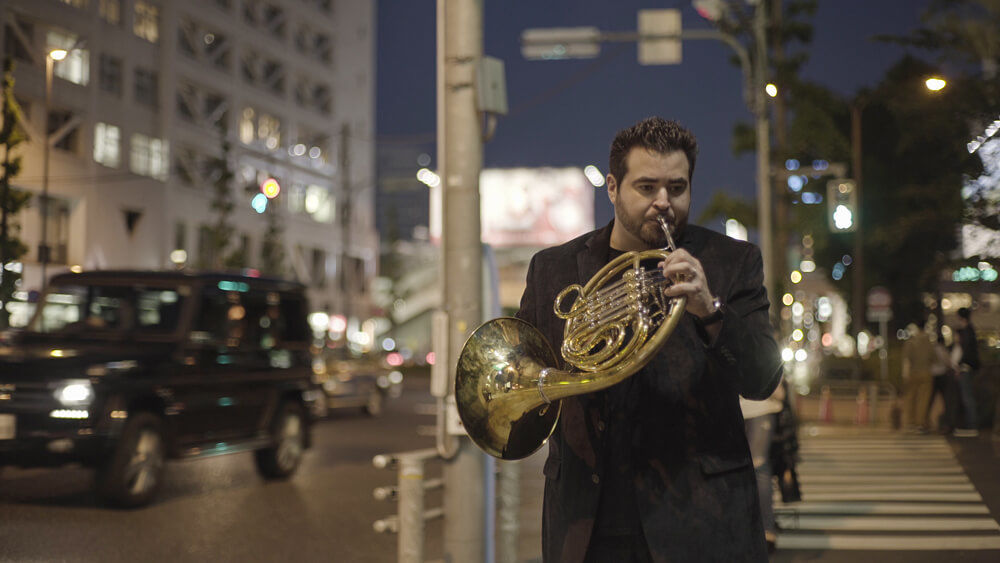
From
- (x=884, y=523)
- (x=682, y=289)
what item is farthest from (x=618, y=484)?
(x=884, y=523)

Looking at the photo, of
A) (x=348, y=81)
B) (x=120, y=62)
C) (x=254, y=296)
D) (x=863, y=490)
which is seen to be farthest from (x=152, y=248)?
(x=863, y=490)

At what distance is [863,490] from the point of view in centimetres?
1160

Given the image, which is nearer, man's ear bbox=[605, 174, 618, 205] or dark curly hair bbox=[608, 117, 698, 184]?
dark curly hair bbox=[608, 117, 698, 184]

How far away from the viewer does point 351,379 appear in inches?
890

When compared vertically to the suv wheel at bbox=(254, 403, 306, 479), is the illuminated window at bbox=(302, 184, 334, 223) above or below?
above

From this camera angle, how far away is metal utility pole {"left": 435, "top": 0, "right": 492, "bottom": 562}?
21.4 ft

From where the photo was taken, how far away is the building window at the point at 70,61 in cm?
3803

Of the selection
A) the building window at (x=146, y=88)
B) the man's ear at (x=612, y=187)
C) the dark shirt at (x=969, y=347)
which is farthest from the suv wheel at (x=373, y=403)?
the building window at (x=146, y=88)

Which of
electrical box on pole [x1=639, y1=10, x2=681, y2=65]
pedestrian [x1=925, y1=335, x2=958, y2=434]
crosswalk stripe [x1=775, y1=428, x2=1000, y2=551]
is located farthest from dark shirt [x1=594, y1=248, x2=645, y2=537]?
pedestrian [x1=925, y1=335, x2=958, y2=434]

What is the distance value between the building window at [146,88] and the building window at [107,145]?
3.05m

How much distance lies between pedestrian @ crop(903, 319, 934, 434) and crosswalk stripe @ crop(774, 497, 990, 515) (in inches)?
288

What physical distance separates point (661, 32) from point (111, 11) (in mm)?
32617

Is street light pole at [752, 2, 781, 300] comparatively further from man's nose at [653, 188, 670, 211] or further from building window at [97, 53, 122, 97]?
building window at [97, 53, 122, 97]

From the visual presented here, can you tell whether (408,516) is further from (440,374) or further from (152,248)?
(152,248)
